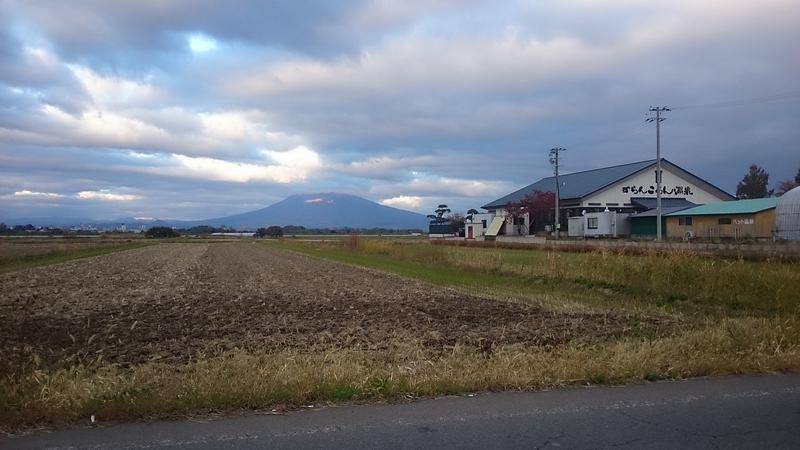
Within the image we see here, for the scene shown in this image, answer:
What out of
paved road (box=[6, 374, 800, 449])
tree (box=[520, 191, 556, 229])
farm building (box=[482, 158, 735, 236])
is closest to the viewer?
paved road (box=[6, 374, 800, 449])

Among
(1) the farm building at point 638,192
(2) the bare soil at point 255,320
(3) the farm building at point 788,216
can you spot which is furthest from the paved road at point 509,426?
(1) the farm building at point 638,192

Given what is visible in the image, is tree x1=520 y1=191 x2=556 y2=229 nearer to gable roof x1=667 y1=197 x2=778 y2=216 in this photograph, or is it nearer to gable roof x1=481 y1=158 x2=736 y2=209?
gable roof x1=481 y1=158 x2=736 y2=209

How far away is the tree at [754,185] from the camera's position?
10100 centimetres

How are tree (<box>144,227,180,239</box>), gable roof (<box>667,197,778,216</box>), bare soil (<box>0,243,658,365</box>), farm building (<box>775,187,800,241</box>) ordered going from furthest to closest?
1. tree (<box>144,227,180,239</box>)
2. gable roof (<box>667,197,778,216</box>)
3. farm building (<box>775,187,800,241</box>)
4. bare soil (<box>0,243,658,365</box>)

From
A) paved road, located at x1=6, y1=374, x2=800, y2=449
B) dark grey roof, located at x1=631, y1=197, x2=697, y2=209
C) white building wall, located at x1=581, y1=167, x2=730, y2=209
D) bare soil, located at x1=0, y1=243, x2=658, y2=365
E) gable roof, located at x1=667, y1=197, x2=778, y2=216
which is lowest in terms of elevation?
bare soil, located at x1=0, y1=243, x2=658, y2=365

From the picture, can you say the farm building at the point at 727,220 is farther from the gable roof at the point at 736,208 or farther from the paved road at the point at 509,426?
the paved road at the point at 509,426

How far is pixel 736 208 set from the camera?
54.0m

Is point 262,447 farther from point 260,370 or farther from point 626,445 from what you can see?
point 626,445

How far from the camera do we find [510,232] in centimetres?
8925

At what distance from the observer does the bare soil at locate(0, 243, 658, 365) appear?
10578 millimetres

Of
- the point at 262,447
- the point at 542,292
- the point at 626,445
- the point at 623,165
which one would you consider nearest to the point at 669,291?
the point at 542,292

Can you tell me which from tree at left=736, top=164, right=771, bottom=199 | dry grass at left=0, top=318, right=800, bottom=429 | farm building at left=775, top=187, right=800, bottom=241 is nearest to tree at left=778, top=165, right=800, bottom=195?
tree at left=736, top=164, right=771, bottom=199

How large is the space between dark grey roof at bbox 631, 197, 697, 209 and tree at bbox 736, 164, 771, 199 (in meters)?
35.7

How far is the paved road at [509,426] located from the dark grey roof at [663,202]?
234 ft
